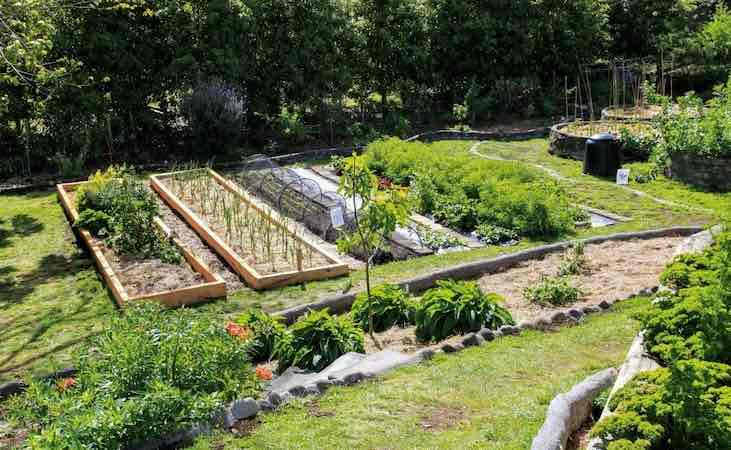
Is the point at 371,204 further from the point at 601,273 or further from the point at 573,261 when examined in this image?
the point at 601,273

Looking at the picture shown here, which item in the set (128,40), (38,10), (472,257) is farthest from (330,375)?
(128,40)

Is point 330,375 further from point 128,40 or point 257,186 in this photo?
point 128,40

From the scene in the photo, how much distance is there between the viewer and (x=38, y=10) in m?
10.7

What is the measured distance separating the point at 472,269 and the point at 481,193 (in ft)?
7.35

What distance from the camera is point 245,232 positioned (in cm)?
1155

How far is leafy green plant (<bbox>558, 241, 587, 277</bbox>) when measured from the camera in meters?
9.47

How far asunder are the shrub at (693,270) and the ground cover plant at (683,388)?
63 cm

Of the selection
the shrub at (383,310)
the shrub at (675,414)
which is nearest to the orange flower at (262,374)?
the shrub at (383,310)

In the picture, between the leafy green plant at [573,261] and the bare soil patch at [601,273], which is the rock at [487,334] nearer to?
the bare soil patch at [601,273]

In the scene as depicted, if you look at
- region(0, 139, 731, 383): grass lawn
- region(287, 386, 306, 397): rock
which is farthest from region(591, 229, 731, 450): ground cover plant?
region(0, 139, 731, 383): grass lawn

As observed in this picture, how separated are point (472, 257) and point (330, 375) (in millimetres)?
4171

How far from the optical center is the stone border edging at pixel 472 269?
8.57 m

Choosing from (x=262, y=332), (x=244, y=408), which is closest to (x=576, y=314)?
(x=262, y=332)

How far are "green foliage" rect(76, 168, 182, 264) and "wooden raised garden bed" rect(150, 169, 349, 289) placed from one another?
0.78 m
